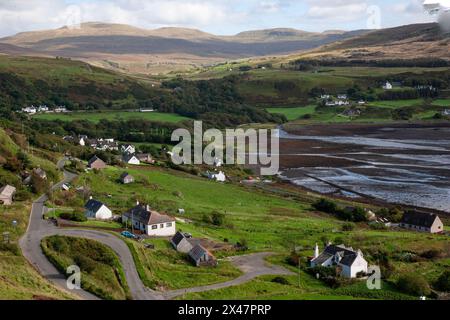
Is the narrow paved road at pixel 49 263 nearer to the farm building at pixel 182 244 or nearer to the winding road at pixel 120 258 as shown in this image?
the winding road at pixel 120 258

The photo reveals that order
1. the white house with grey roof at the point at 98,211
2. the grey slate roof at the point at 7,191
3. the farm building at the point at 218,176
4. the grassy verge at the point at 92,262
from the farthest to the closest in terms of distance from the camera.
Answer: the farm building at the point at 218,176 → the grey slate roof at the point at 7,191 → the white house with grey roof at the point at 98,211 → the grassy verge at the point at 92,262

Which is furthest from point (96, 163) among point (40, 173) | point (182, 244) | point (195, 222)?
point (182, 244)

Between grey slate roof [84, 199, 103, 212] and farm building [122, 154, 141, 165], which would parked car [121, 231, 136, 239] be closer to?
grey slate roof [84, 199, 103, 212]

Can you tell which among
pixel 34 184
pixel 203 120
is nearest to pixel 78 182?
pixel 34 184

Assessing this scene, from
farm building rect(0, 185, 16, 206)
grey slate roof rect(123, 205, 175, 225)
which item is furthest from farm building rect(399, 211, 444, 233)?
farm building rect(0, 185, 16, 206)

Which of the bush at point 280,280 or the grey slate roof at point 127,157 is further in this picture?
the grey slate roof at point 127,157

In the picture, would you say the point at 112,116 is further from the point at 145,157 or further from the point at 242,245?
the point at 242,245

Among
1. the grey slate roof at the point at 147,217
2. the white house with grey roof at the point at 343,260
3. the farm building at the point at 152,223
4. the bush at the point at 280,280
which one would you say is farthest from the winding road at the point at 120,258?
the grey slate roof at the point at 147,217

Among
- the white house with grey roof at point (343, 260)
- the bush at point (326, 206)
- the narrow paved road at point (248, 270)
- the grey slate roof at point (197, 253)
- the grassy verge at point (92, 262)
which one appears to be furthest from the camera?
the bush at point (326, 206)
